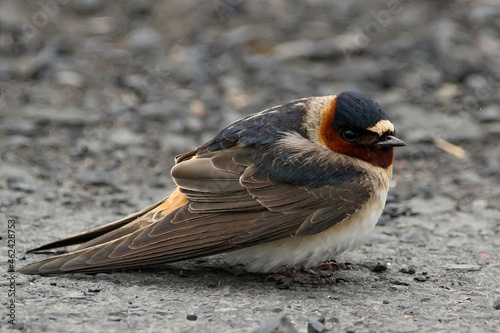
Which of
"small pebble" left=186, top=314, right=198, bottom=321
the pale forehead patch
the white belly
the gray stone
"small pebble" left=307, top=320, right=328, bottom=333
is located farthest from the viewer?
the pale forehead patch

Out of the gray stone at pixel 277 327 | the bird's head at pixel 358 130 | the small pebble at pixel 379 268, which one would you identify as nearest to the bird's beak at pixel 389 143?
the bird's head at pixel 358 130

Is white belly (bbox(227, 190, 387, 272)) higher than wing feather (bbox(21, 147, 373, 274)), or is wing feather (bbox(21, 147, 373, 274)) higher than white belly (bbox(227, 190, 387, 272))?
wing feather (bbox(21, 147, 373, 274))

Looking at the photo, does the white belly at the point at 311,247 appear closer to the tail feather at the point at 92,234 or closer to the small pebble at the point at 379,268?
the small pebble at the point at 379,268

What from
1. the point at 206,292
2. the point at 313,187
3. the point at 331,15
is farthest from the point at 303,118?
the point at 331,15

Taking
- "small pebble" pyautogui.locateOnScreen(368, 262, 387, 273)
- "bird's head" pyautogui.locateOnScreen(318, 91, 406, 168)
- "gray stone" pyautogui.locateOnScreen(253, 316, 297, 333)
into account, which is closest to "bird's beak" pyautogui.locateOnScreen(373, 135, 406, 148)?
"bird's head" pyautogui.locateOnScreen(318, 91, 406, 168)

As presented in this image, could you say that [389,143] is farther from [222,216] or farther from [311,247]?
[222,216]

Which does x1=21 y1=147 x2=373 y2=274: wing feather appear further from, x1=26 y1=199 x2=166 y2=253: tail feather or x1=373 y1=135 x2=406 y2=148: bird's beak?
x1=373 y1=135 x2=406 y2=148: bird's beak

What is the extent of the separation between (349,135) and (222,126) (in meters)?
2.80

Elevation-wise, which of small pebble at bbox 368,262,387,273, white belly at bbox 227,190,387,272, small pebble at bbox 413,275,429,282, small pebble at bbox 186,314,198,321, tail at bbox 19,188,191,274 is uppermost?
tail at bbox 19,188,191,274

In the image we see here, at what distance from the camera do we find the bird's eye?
4.27 m

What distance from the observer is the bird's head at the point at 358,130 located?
422 centimetres

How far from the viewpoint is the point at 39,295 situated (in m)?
3.78

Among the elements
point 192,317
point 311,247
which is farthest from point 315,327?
point 311,247

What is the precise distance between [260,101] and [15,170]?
2.47 metres
